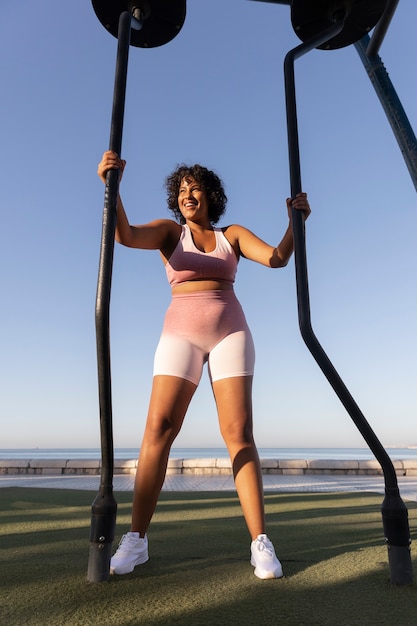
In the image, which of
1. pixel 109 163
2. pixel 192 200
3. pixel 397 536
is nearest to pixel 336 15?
pixel 192 200

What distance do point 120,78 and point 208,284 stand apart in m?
0.86

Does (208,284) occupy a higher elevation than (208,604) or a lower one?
higher

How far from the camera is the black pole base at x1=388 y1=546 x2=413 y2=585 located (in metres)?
1.46

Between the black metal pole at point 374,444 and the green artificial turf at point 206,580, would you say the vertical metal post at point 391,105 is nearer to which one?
the black metal pole at point 374,444

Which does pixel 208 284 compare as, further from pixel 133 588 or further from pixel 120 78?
pixel 133 588

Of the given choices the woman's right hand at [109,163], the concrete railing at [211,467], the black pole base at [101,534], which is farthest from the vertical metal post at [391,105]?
the concrete railing at [211,467]

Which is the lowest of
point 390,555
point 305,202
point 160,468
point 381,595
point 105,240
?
point 381,595

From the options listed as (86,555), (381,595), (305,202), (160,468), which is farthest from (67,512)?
(305,202)

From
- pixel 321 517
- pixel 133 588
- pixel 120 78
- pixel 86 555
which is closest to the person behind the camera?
pixel 133 588

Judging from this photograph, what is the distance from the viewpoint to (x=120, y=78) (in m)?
1.61

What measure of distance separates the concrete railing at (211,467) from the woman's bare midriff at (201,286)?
6775 mm

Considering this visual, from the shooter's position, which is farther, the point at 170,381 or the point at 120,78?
the point at 170,381

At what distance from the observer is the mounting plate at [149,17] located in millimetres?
1752

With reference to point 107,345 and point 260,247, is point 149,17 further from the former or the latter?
point 107,345
